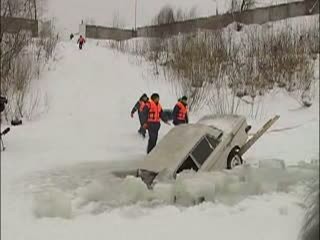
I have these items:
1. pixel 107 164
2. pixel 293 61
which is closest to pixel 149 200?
pixel 107 164

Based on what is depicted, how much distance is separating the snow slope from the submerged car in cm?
14

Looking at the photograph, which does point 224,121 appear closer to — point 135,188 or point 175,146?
point 175,146

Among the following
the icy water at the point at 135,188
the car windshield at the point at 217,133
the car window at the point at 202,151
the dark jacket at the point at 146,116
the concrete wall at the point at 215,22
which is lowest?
the icy water at the point at 135,188

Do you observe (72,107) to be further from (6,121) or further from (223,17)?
(223,17)

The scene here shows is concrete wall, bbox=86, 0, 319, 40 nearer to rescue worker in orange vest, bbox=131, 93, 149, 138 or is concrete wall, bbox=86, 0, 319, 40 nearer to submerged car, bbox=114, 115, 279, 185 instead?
submerged car, bbox=114, 115, 279, 185

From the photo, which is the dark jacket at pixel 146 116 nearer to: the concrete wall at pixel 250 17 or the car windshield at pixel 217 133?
the car windshield at pixel 217 133

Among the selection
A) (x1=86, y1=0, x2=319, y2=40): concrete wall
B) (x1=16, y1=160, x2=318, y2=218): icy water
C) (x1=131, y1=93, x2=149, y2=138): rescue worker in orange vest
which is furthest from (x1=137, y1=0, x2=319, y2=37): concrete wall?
(x1=131, y1=93, x2=149, y2=138): rescue worker in orange vest

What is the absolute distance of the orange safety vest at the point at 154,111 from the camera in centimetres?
247

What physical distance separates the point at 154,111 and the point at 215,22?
34.4 inches

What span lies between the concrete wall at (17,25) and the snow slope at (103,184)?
0.83 feet

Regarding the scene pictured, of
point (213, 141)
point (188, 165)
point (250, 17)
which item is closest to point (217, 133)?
point (213, 141)

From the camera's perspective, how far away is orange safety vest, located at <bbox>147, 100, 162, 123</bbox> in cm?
247

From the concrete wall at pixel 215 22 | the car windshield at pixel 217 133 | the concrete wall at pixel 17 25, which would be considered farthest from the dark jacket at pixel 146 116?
the concrete wall at pixel 17 25

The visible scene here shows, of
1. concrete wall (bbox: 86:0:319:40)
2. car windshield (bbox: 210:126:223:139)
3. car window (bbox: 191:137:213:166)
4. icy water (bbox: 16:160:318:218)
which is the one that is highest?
concrete wall (bbox: 86:0:319:40)
